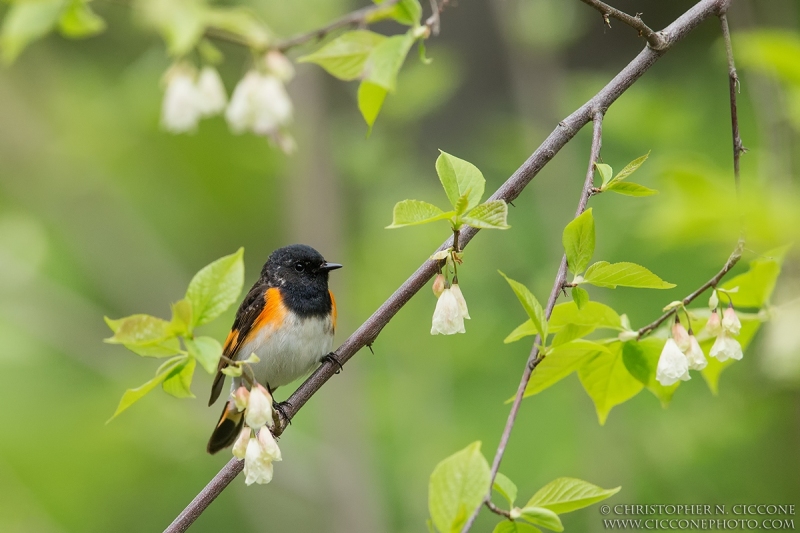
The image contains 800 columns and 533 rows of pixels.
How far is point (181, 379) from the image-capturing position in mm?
1475

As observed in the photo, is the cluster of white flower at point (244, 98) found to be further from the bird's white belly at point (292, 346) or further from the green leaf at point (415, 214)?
the bird's white belly at point (292, 346)

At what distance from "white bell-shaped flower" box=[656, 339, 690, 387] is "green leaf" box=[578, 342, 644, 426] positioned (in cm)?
18

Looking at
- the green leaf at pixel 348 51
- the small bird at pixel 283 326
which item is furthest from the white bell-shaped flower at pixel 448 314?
the small bird at pixel 283 326

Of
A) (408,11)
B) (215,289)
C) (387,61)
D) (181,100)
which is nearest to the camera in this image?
(215,289)

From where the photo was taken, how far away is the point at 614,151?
6.12 metres

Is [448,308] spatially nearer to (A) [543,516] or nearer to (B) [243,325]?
(A) [543,516]

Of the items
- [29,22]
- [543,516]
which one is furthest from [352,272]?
[543,516]

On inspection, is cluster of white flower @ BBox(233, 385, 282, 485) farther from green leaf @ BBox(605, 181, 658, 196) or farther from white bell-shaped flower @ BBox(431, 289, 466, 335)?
green leaf @ BBox(605, 181, 658, 196)

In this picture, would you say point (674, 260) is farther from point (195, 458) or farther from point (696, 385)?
point (195, 458)

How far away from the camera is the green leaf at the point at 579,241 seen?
5.00 ft

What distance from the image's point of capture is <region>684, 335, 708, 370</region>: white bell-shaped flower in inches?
67.5

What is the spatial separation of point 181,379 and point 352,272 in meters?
4.41

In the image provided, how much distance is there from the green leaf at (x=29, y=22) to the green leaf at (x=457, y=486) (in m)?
1.61

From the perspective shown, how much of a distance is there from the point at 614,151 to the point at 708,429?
9.00ft
